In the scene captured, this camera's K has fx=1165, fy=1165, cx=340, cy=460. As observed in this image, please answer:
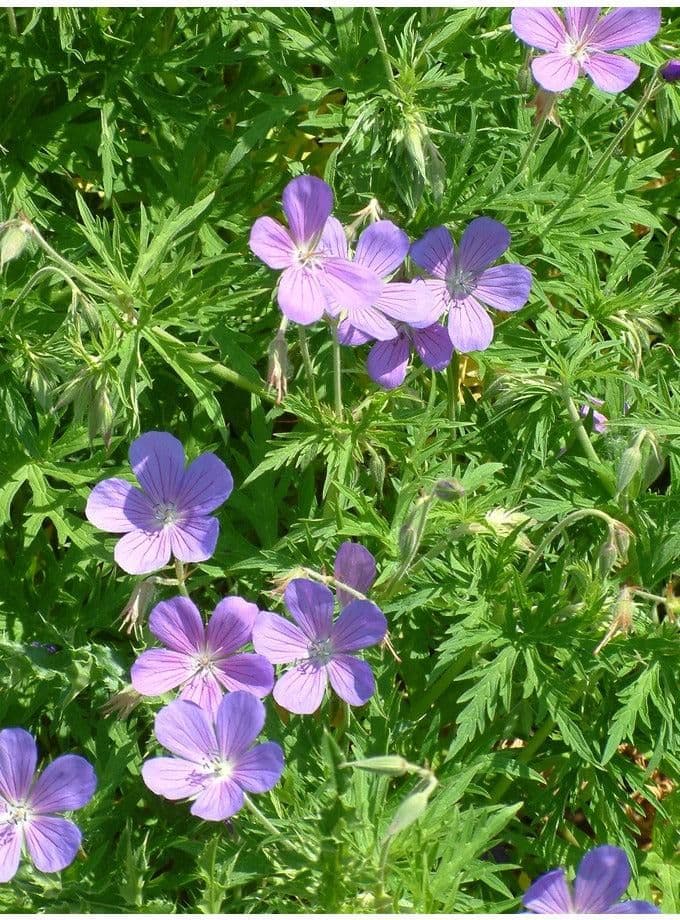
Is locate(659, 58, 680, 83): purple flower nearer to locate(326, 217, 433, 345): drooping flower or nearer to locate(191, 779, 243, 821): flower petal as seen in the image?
locate(326, 217, 433, 345): drooping flower

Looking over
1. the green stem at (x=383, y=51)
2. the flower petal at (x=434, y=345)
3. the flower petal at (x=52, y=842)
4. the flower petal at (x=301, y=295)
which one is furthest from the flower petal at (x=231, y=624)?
the green stem at (x=383, y=51)

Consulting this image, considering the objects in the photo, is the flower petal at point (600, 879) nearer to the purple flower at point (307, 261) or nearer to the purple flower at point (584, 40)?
the purple flower at point (307, 261)

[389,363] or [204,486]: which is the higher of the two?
[389,363]

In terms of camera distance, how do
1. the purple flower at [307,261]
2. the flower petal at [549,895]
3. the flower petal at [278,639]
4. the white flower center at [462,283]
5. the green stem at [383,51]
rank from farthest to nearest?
the white flower center at [462,283] < the green stem at [383,51] < the flower petal at [278,639] < the purple flower at [307,261] < the flower petal at [549,895]

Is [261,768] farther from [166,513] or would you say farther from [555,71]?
[555,71]

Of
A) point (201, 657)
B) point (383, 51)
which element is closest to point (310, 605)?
point (201, 657)

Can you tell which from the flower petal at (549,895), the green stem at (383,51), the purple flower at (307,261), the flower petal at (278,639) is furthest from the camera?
the green stem at (383,51)

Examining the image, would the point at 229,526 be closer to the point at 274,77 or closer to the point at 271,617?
the point at 271,617
